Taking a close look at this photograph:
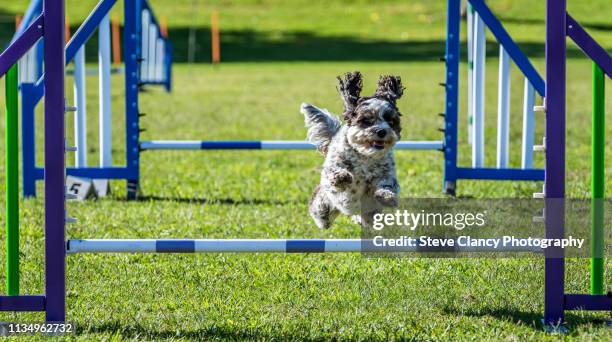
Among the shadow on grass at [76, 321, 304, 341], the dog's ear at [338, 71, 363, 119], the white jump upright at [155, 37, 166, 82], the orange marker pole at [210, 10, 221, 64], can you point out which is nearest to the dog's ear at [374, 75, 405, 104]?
the dog's ear at [338, 71, 363, 119]

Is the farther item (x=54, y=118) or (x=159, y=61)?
(x=159, y=61)

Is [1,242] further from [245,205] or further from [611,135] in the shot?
[611,135]

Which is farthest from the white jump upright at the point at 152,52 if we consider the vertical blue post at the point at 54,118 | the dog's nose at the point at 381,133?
the vertical blue post at the point at 54,118

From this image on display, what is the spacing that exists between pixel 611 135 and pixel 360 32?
29.3 metres

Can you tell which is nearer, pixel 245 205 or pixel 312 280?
pixel 312 280

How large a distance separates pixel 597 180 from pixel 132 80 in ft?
16.0

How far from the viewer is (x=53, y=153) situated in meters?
4.71

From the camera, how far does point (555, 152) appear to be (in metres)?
4.80

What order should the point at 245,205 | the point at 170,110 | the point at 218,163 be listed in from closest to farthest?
the point at 245,205 → the point at 218,163 → the point at 170,110

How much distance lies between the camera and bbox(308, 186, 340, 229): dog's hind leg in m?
6.33

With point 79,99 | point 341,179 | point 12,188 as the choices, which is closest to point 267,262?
point 341,179

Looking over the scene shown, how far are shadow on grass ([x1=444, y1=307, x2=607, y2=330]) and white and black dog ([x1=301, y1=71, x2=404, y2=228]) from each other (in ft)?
2.89

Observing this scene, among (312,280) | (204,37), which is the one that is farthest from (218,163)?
(204,37)

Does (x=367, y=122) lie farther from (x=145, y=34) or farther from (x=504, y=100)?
(x=145, y=34)
